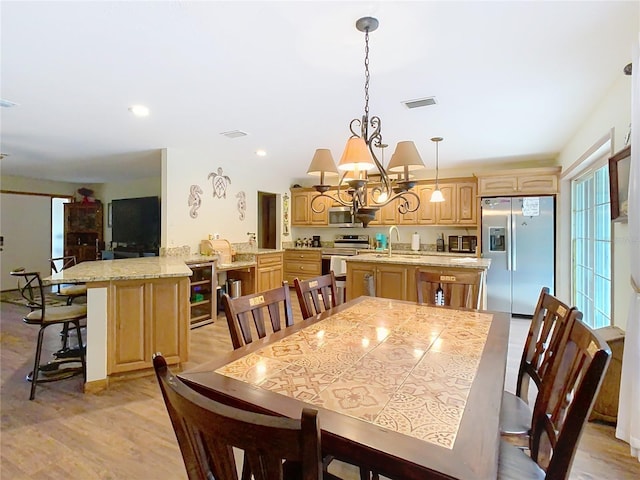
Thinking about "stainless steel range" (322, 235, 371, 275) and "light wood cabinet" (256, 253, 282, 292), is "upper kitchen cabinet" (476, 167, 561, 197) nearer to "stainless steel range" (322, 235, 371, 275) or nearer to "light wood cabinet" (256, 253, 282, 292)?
"stainless steel range" (322, 235, 371, 275)

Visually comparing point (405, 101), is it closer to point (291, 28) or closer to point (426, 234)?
point (291, 28)

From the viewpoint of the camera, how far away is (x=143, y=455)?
193cm

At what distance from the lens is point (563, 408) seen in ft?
3.62

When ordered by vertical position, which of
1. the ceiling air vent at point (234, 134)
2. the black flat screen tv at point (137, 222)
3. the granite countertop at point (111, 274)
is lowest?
the granite countertop at point (111, 274)

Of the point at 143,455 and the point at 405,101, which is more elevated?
the point at 405,101

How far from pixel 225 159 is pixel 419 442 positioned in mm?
5259

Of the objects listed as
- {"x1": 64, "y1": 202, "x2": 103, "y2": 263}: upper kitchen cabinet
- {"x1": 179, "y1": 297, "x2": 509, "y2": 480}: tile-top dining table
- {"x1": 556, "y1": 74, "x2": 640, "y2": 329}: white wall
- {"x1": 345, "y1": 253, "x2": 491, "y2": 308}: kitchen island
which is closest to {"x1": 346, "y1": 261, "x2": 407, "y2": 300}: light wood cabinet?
{"x1": 345, "y1": 253, "x2": 491, "y2": 308}: kitchen island

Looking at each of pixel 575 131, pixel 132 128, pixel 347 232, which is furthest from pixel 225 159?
pixel 575 131

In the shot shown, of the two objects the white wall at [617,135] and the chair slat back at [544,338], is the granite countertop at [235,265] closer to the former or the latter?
the chair slat back at [544,338]

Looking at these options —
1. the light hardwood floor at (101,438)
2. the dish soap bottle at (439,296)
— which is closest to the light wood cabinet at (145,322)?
the light hardwood floor at (101,438)

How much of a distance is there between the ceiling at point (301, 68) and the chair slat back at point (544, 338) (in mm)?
1485

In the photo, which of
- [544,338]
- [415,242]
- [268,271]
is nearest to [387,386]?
[544,338]

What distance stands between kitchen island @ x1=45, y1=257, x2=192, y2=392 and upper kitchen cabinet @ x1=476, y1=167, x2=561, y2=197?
14.8 feet

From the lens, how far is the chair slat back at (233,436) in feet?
1.89
